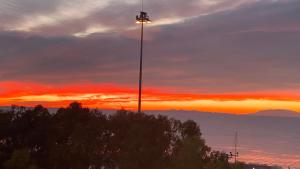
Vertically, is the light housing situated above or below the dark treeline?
above

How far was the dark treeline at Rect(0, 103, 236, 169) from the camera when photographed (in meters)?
41.6

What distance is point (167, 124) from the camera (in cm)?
4369

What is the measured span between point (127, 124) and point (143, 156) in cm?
394

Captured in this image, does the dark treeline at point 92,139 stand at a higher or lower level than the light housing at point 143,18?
Answer: lower

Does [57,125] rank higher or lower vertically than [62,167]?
higher

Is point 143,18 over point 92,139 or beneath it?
over

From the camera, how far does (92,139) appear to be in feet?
143

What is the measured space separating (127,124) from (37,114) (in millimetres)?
7715

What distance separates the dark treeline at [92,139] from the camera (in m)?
41.6

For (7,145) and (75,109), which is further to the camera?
(75,109)

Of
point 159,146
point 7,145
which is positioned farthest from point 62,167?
point 159,146

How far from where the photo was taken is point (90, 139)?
4325 centimetres

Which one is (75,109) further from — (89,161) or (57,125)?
(89,161)

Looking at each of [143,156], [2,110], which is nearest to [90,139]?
[143,156]
